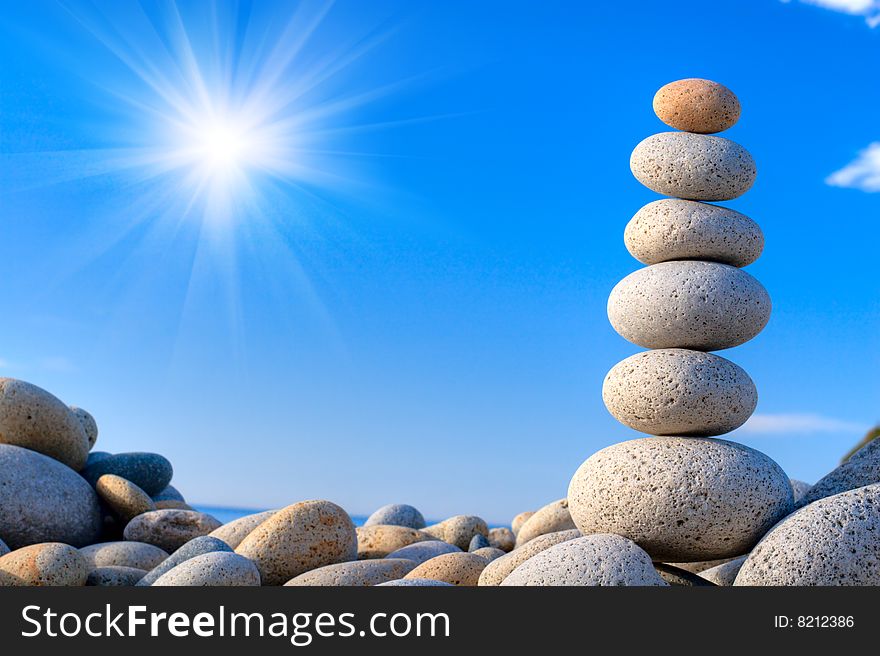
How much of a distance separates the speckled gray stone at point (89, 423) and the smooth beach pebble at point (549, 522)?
6.14m

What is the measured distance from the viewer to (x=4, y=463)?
10000mm

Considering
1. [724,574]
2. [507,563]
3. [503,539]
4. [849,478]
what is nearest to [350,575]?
[507,563]

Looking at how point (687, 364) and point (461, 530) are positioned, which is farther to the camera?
point (461, 530)

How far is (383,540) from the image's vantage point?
10289 mm

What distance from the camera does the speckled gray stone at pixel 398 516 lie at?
12.8 m

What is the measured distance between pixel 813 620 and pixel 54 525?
8.05 m

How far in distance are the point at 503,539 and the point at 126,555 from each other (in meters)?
5.10

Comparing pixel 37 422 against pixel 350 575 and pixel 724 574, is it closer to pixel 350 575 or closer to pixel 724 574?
pixel 350 575

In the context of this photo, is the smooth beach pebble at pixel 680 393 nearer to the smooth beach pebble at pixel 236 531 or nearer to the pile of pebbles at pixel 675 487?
the pile of pebbles at pixel 675 487

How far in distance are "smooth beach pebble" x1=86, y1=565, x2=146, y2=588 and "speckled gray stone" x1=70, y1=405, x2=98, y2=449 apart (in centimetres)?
449

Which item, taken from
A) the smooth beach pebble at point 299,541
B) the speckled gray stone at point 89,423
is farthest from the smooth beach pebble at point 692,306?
the speckled gray stone at point 89,423

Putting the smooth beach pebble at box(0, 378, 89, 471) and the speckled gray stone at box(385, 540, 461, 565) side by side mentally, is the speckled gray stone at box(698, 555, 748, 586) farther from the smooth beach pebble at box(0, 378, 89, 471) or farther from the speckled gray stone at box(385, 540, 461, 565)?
the smooth beach pebble at box(0, 378, 89, 471)

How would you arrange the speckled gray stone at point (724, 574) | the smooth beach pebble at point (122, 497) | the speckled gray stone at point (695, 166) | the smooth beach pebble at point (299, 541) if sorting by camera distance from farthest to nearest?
the smooth beach pebble at point (122, 497), the smooth beach pebble at point (299, 541), the speckled gray stone at point (724, 574), the speckled gray stone at point (695, 166)

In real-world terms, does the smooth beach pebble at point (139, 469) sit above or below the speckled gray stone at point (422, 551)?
above
